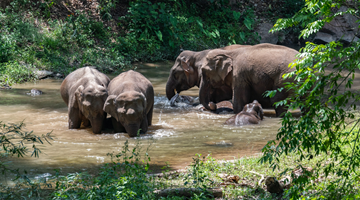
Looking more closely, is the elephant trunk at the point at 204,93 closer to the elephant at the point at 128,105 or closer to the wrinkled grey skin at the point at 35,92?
the elephant at the point at 128,105

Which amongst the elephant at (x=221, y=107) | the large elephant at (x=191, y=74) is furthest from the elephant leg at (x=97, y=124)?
the large elephant at (x=191, y=74)

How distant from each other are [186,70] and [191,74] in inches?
7.6

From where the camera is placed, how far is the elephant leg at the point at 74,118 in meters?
8.87

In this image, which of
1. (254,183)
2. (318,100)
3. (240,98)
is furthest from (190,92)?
(318,100)

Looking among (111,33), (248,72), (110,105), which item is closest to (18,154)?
(110,105)

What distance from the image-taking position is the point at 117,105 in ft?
26.1

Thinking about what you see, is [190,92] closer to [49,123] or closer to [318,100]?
[49,123]

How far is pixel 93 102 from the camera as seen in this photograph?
27.3 feet

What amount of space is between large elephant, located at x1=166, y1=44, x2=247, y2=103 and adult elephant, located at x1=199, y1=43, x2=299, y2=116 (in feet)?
1.07

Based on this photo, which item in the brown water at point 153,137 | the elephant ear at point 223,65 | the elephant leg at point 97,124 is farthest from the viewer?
the elephant ear at point 223,65

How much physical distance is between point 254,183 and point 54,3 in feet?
58.6

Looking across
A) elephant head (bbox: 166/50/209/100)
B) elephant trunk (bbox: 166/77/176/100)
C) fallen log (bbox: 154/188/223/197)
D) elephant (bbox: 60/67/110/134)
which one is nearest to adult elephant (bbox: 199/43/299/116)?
elephant head (bbox: 166/50/209/100)

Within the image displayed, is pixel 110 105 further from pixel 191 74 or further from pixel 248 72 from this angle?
pixel 191 74

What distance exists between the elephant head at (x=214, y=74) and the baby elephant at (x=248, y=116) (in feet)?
4.28
